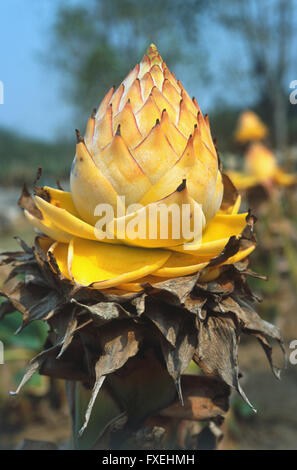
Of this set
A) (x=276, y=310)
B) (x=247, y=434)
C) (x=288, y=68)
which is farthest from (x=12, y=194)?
(x=247, y=434)

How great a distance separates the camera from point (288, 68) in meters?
6.69

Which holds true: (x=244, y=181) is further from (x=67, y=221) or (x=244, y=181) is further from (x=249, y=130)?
(x=67, y=221)

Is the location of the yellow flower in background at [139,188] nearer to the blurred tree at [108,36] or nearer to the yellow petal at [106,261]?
the yellow petal at [106,261]

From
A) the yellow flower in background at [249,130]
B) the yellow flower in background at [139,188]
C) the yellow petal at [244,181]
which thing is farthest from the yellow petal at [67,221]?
the yellow flower in background at [249,130]

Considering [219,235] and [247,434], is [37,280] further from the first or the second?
[247,434]

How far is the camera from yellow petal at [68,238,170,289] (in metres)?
0.36

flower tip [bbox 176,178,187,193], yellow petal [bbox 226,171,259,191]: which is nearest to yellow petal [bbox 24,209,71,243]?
flower tip [bbox 176,178,187,193]

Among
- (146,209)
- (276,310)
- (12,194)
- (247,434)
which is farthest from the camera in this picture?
(12,194)

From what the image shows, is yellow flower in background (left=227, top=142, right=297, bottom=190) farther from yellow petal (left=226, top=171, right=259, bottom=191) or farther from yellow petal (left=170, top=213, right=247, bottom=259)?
yellow petal (left=170, top=213, right=247, bottom=259)

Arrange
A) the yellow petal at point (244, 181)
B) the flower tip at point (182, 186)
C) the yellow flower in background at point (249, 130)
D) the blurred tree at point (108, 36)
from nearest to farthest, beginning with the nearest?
the flower tip at point (182, 186)
the yellow petal at point (244, 181)
the yellow flower in background at point (249, 130)
the blurred tree at point (108, 36)

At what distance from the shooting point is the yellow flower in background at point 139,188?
0.36 meters

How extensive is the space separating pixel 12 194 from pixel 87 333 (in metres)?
6.11

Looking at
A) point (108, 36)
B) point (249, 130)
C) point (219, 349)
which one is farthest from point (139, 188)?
point (108, 36)

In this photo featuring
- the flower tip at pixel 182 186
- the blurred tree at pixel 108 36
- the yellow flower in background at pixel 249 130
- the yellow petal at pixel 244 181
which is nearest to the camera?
the flower tip at pixel 182 186
